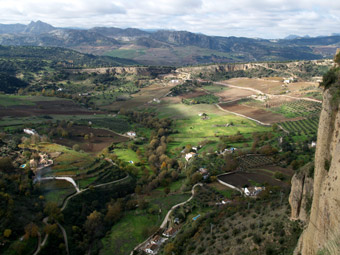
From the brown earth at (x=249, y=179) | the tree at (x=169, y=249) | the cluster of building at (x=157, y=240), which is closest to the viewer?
the tree at (x=169, y=249)

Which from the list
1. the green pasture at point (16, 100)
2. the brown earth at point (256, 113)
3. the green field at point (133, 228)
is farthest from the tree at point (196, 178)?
the green pasture at point (16, 100)

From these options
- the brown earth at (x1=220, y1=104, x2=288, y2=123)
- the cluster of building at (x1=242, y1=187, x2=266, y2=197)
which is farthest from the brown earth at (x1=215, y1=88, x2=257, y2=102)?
the cluster of building at (x1=242, y1=187, x2=266, y2=197)

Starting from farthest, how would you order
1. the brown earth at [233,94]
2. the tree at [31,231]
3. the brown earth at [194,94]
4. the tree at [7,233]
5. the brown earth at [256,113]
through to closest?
1. the brown earth at [194,94]
2. the brown earth at [233,94]
3. the brown earth at [256,113]
4. the tree at [31,231]
5. the tree at [7,233]

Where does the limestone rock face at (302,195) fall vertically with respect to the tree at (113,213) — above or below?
above

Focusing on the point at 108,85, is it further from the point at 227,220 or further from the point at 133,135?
the point at 227,220

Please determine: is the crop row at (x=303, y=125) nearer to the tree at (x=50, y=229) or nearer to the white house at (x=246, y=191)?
the white house at (x=246, y=191)

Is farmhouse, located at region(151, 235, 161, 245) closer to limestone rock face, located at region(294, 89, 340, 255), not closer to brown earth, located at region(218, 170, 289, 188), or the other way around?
brown earth, located at region(218, 170, 289, 188)

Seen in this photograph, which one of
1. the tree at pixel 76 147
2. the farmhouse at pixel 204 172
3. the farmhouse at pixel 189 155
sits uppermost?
the farmhouse at pixel 204 172
